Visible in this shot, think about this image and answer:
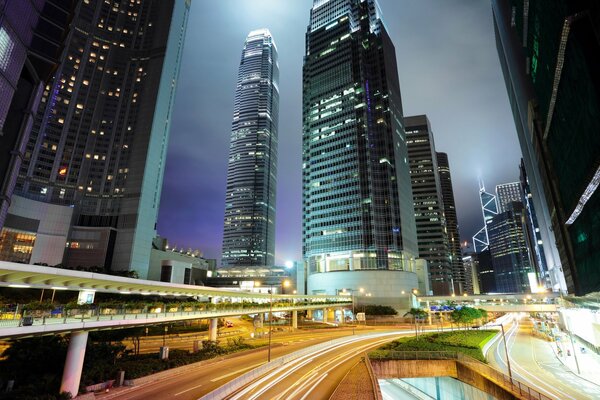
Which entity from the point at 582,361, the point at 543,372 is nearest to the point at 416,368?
the point at 543,372

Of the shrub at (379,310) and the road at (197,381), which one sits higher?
the shrub at (379,310)

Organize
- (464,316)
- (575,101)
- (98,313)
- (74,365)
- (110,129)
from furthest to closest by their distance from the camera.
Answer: (110,129)
(464,316)
(575,101)
(98,313)
(74,365)

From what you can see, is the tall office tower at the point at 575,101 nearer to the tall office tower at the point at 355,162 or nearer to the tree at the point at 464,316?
the tree at the point at 464,316

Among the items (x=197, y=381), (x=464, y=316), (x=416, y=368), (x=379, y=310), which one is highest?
(x=464, y=316)

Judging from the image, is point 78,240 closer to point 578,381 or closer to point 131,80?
point 131,80

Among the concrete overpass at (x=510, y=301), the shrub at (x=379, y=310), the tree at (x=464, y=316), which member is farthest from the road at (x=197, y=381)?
the shrub at (x=379, y=310)

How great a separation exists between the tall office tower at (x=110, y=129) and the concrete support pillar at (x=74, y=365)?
92980 millimetres

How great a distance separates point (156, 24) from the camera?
149375 mm

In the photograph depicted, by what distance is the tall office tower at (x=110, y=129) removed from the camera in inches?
4377

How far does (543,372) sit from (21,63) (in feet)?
281

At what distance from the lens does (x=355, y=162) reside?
441ft

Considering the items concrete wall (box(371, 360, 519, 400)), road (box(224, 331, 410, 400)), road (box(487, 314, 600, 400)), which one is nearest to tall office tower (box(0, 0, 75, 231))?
road (box(224, 331, 410, 400))

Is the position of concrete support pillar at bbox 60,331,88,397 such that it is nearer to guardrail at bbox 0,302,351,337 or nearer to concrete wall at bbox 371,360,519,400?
guardrail at bbox 0,302,351,337

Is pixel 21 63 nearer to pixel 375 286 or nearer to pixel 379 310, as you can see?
pixel 379 310
